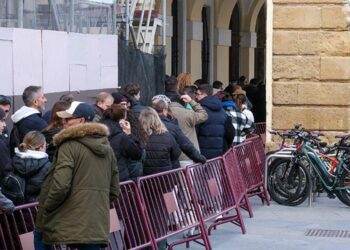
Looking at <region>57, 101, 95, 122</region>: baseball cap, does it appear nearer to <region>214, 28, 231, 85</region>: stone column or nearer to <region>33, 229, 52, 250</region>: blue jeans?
<region>33, 229, 52, 250</region>: blue jeans

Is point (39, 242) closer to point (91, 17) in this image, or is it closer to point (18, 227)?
point (18, 227)

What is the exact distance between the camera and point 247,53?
30.3 metres

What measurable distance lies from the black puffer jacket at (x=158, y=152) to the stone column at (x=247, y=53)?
2096 centimetres

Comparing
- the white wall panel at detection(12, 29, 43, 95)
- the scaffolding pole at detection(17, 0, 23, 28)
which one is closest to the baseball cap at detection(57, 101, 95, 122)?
the white wall panel at detection(12, 29, 43, 95)

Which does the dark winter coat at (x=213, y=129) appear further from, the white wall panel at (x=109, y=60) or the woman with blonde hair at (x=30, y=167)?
the woman with blonde hair at (x=30, y=167)

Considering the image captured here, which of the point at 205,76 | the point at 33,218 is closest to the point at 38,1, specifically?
the point at 33,218

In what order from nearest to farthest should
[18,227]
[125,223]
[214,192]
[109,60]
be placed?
[18,227] → [125,223] → [214,192] → [109,60]

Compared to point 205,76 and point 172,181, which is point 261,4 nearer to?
point 205,76

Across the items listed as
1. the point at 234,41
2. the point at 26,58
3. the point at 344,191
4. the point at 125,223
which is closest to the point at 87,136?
the point at 125,223

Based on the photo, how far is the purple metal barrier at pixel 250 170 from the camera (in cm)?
1191

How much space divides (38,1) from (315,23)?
13.9 ft

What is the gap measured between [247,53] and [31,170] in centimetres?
2349

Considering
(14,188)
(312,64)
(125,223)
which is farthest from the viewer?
(312,64)

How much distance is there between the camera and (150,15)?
18.1m
